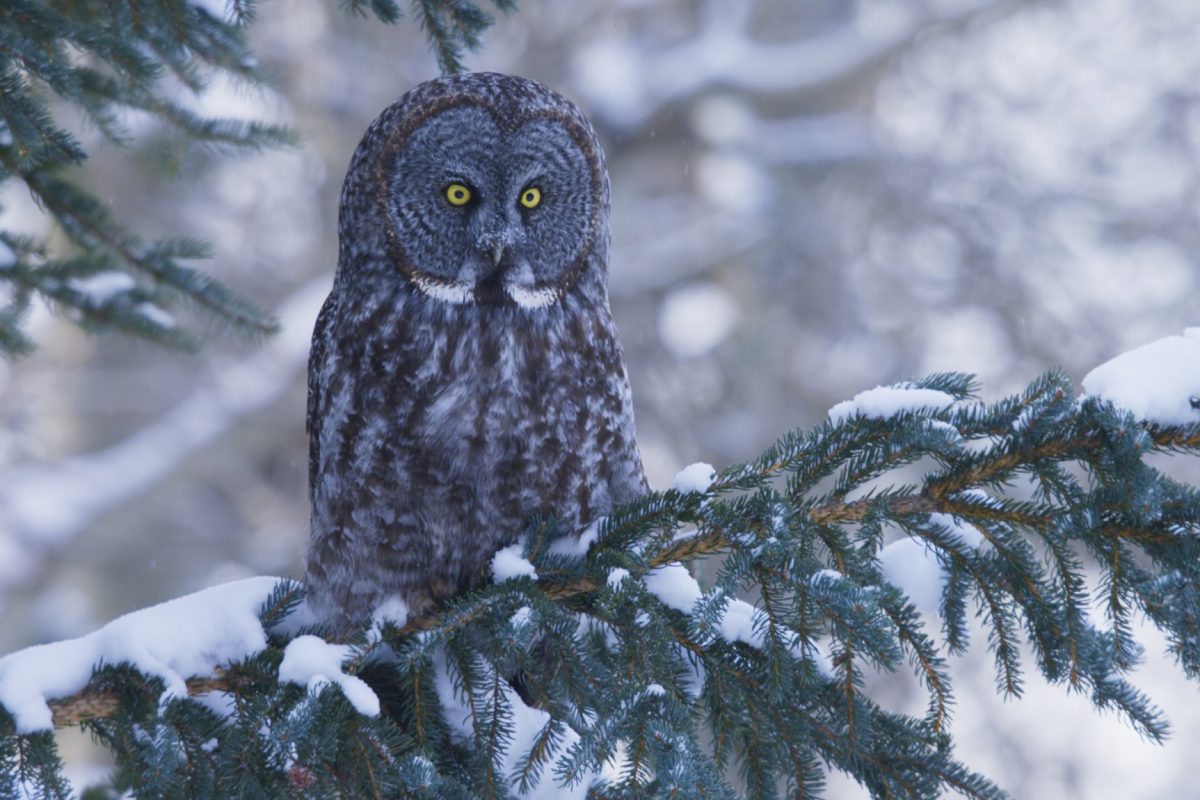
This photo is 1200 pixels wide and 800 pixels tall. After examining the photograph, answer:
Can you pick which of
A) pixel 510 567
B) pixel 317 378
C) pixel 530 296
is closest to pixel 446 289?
pixel 530 296

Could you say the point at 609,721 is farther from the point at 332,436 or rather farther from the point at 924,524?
the point at 332,436

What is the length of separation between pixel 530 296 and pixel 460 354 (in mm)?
214

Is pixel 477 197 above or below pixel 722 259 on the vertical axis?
below

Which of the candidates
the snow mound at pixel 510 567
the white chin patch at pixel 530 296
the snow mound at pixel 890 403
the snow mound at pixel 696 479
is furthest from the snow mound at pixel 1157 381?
the white chin patch at pixel 530 296

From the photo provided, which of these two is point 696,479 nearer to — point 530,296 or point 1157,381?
point 1157,381

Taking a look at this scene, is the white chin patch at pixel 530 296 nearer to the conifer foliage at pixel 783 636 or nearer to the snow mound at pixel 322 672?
the conifer foliage at pixel 783 636

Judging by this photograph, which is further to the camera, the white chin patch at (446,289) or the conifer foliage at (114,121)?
the white chin patch at (446,289)

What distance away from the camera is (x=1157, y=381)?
1347 mm

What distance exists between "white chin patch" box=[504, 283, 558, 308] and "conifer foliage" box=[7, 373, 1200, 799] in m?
0.69

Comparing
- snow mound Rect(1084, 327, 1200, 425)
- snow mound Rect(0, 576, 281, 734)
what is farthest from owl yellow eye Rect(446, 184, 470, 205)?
snow mound Rect(1084, 327, 1200, 425)

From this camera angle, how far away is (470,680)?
1.55 m

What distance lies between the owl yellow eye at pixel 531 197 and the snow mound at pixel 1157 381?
118cm

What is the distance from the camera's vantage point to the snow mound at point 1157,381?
1.33 metres

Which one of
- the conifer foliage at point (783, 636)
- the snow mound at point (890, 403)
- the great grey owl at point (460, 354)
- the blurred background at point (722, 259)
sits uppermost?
the blurred background at point (722, 259)
